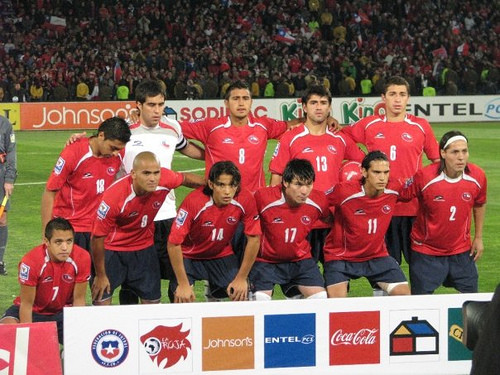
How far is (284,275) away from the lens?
7.20 meters

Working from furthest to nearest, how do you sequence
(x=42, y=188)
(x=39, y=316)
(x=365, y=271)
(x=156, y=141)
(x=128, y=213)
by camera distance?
1. (x=42, y=188)
2. (x=156, y=141)
3. (x=365, y=271)
4. (x=128, y=213)
5. (x=39, y=316)

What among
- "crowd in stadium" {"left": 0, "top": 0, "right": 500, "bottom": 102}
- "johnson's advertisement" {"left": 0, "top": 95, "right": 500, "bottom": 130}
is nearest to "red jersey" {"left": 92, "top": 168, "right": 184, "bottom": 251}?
"johnson's advertisement" {"left": 0, "top": 95, "right": 500, "bottom": 130}

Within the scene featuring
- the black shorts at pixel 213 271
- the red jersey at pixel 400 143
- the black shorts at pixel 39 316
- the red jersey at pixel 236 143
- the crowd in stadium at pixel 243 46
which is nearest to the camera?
the black shorts at pixel 39 316

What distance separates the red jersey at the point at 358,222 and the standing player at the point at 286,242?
0.14 metres

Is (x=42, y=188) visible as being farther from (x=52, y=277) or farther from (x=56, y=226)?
(x=56, y=226)

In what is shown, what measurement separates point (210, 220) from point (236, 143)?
0.98 m

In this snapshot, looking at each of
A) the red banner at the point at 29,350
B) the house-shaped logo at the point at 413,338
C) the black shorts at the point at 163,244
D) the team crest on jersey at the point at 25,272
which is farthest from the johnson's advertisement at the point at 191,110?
the red banner at the point at 29,350

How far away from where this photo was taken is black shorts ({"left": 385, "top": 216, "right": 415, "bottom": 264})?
7.82 meters

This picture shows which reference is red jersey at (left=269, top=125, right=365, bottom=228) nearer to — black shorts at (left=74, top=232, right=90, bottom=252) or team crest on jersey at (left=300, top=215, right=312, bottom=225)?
team crest on jersey at (left=300, top=215, right=312, bottom=225)

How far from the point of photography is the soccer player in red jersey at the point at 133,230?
6.61 meters

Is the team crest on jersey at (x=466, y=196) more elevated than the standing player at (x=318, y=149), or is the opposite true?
the standing player at (x=318, y=149)

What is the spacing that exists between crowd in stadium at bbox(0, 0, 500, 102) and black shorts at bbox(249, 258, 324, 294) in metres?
20.1

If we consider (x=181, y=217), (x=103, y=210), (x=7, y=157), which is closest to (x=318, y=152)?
(x=181, y=217)

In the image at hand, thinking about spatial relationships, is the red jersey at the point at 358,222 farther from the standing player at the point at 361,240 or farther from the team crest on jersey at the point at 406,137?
the team crest on jersey at the point at 406,137
